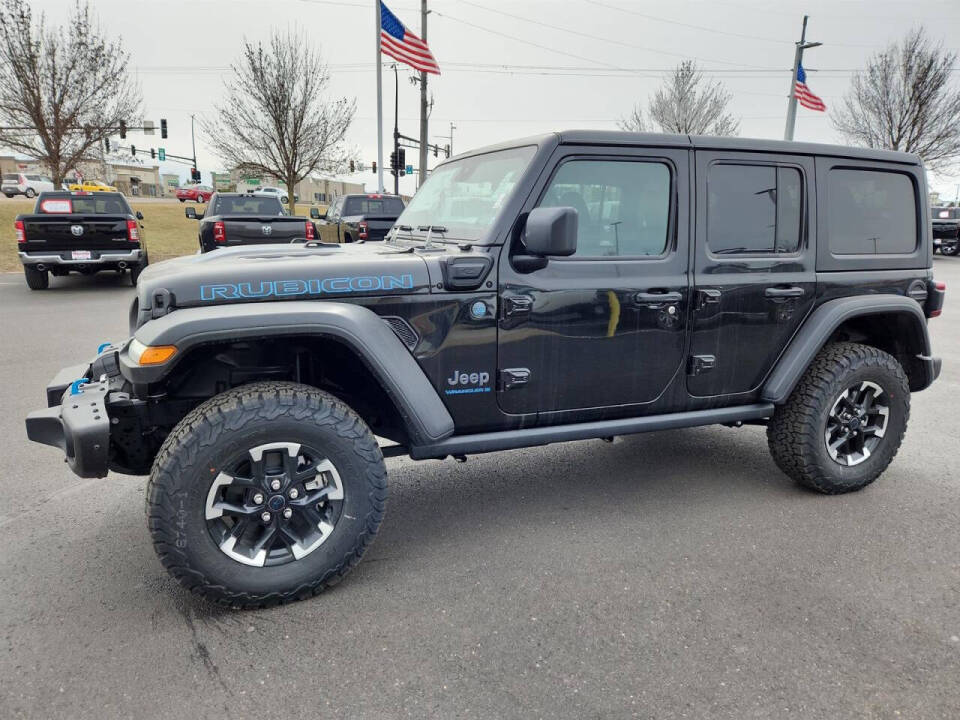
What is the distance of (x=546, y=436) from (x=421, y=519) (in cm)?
86

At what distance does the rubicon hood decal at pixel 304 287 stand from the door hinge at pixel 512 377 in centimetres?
57

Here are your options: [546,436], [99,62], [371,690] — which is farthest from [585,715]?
[99,62]

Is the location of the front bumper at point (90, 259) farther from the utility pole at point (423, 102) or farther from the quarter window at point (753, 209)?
the utility pole at point (423, 102)

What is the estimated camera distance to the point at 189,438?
7.87ft

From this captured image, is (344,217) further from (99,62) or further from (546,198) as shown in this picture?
(546,198)

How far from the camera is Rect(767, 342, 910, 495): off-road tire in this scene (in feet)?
11.5

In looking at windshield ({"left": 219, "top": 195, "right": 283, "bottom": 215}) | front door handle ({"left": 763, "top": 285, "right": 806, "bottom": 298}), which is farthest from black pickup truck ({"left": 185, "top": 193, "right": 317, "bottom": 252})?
front door handle ({"left": 763, "top": 285, "right": 806, "bottom": 298})

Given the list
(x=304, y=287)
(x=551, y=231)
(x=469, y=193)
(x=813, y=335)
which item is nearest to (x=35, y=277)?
(x=469, y=193)

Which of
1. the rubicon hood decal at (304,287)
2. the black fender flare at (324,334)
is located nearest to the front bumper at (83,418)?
the black fender flare at (324,334)

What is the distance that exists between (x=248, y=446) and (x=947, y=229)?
27.8m

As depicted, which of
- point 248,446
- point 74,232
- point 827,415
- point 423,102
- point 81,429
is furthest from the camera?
point 423,102

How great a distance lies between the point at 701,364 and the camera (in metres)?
3.28

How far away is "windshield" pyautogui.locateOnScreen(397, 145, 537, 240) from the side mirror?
0.31 metres

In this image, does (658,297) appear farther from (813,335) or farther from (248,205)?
(248,205)
